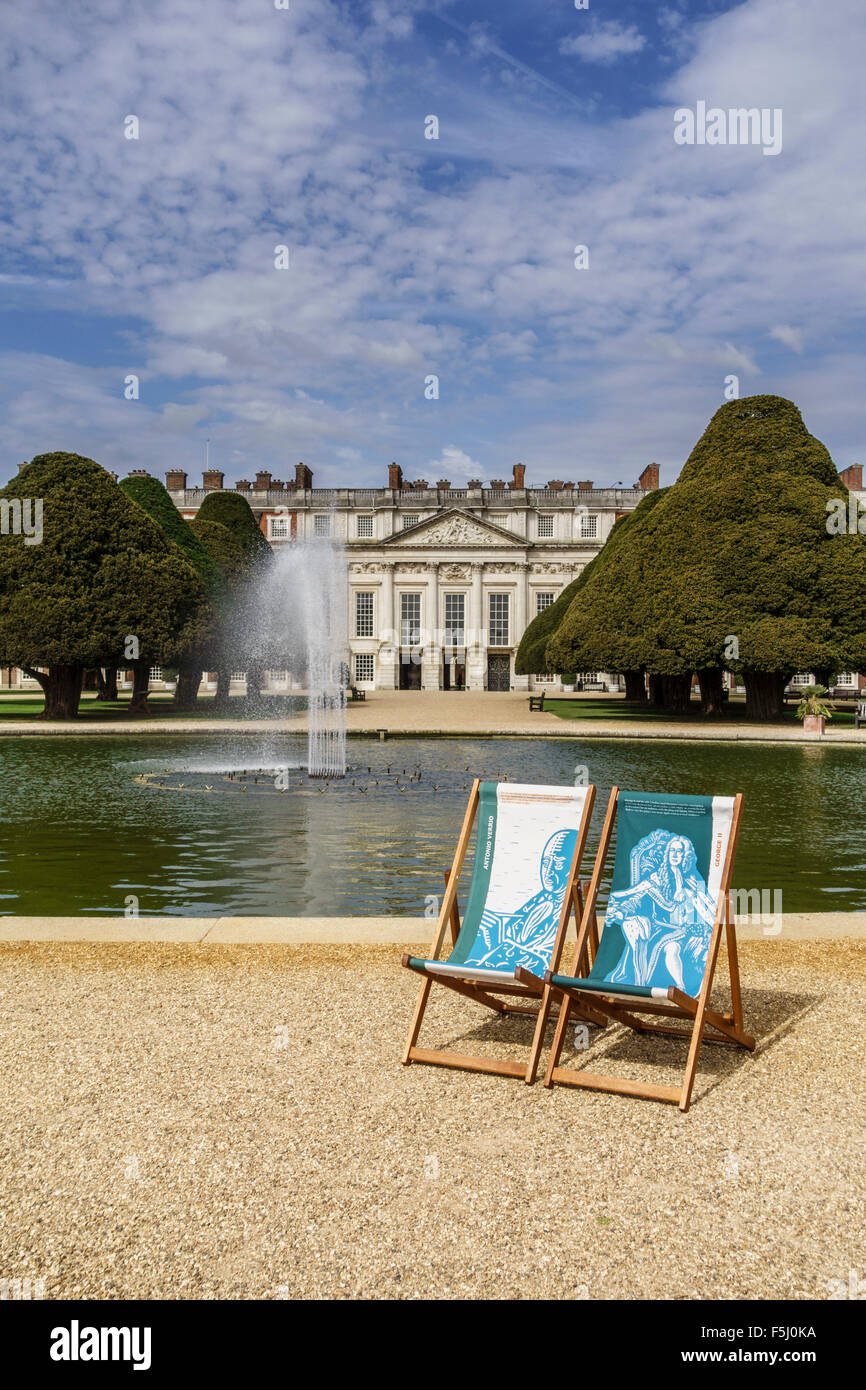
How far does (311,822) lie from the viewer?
12523 mm

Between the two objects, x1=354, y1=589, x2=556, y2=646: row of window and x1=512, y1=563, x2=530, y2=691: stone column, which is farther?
x1=354, y1=589, x2=556, y2=646: row of window

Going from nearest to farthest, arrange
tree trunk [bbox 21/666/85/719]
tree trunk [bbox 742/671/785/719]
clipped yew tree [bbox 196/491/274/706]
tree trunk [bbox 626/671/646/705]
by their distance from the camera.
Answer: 1. tree trunk [bbox 21/666/85/719]
2. tree trunk [bbox 742/671/785/719]
3. clipped yew tree [bbox 196/491/274/706]
4. tree trunk [bbox 626/671/646/705]

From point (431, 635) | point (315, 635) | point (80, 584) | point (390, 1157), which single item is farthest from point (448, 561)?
point (390, 1157)

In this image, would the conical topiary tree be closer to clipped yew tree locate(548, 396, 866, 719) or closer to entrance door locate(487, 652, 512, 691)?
clipped yew tree locate(548, 396, 866, 719)

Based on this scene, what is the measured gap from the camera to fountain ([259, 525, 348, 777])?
76.2 ft

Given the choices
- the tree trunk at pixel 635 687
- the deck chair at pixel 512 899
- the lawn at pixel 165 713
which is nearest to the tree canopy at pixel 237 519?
the lawn at pixel 165 713

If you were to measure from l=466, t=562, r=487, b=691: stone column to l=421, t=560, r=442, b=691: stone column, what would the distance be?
2.19 metres

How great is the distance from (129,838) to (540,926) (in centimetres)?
753

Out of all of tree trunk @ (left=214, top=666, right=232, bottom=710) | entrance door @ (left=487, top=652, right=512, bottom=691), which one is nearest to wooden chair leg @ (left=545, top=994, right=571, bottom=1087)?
tree trunk @ (left=214, top=666, right=232, bottom=710)

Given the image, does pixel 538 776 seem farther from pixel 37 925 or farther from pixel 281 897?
pixel 37 925

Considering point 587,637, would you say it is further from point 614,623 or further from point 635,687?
point 635,687

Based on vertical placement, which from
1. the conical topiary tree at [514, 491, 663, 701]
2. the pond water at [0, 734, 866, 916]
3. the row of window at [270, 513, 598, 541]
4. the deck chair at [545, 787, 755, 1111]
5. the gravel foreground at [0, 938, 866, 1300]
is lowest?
the pond water at [0, 734, 866, 916]

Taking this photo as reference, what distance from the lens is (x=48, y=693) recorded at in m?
31.9

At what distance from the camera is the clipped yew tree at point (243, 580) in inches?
1558
